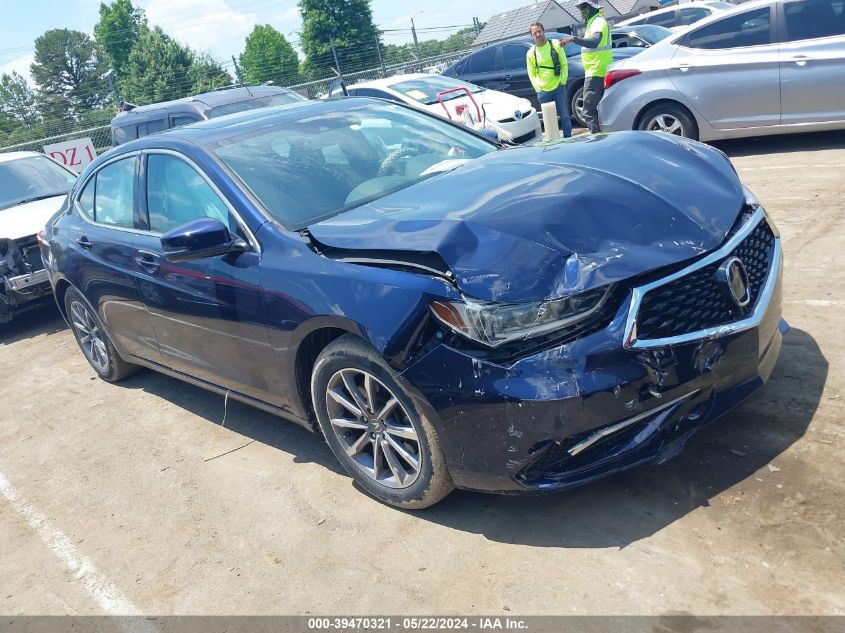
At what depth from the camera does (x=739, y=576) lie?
2.66m

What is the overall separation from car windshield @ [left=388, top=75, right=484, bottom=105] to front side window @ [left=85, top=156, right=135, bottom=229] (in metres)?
6.73

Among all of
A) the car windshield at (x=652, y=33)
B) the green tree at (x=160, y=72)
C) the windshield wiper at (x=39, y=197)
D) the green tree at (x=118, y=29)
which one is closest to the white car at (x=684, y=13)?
the car windshield at (x=652, y=33)

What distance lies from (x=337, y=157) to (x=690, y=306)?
213 cm

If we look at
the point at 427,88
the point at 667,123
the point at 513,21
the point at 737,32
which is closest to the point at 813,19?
the point at 737,32

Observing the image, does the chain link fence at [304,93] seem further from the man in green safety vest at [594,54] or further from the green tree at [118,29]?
the green tree at [118,29]

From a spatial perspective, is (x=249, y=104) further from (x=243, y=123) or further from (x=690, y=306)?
(x=690, y=306)

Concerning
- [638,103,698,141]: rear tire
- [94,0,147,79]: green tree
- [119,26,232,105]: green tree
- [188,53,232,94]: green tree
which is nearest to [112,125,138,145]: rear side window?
[638,103,698,141]: rear tire

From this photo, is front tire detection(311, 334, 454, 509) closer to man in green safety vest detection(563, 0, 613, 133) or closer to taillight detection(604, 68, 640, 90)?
taillight detection(604, 68, 640, 90)

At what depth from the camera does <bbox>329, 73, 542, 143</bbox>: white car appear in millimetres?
11164

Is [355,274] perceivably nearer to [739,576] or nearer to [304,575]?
[304,575]

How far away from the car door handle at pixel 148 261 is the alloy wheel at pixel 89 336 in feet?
4.81

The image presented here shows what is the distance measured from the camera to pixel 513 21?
38.1 meters

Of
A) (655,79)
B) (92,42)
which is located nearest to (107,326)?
(655,79)

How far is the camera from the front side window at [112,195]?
483cm
